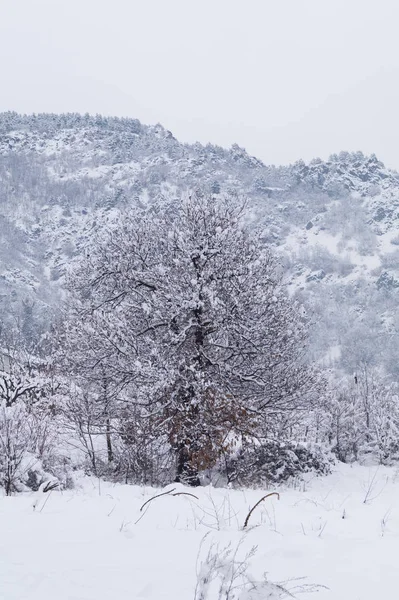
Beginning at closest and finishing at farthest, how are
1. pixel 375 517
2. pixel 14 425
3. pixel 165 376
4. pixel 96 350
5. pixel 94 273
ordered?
pixel 375 517 < pixel 14 425 < pixel 165 376 < pixel 96 350 < pixel 94 273

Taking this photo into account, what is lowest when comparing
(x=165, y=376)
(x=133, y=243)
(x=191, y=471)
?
(x=191, y=471)

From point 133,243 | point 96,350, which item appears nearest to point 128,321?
point 96,350

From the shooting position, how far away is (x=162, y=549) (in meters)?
3.35

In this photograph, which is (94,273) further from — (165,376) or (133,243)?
(165,376)

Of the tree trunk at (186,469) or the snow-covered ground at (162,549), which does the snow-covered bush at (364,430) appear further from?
the snow-covered ground at (162,549)

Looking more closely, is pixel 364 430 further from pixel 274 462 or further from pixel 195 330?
pixel 195 330

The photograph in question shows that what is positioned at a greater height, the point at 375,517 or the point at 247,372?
the point at 247,372

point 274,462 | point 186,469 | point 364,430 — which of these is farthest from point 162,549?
point 364,430

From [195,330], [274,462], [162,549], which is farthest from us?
[274,462]

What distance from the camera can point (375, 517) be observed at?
18.0 ft

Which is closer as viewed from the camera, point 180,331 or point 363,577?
point 363,577

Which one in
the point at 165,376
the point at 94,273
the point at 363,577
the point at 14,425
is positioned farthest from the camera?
the point at 94,273

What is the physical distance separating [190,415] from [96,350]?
296 cm

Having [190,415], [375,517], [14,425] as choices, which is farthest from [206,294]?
[375,517]
